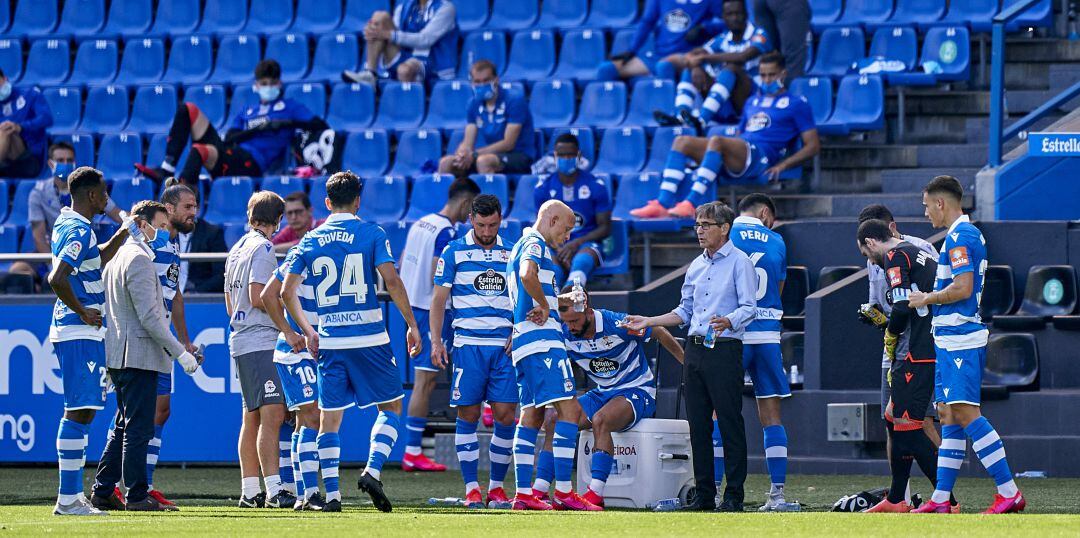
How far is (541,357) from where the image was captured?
992cm

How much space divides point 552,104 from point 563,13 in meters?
1.89

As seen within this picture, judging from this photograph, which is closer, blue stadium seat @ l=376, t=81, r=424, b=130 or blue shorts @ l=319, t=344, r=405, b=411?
blue shorts @ l=319, t=344, r=405, b=411

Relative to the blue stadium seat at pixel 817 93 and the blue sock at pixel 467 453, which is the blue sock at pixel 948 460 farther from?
the blue stadium seat at pixel 817 93

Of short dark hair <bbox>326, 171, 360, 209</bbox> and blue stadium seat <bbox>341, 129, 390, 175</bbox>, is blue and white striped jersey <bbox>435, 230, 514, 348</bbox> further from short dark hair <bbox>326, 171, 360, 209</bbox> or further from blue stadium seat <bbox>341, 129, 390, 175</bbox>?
blue stadium seat <bbox>341, 129, 390, 175</bbox>

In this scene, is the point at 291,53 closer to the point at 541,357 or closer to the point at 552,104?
the point at 552,104

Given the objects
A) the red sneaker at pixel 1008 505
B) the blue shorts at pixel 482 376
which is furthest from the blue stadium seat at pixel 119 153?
the red sneaker at pixel 1008 505

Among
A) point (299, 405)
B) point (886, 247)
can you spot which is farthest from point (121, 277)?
point (886, 247)

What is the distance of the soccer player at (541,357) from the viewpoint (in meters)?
9.88

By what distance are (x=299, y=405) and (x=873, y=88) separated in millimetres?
8238

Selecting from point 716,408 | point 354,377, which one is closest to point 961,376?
point 716,408

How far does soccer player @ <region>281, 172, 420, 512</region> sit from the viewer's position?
31.4ft

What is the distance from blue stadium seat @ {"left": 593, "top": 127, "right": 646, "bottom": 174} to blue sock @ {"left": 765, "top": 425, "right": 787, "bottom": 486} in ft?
20.4

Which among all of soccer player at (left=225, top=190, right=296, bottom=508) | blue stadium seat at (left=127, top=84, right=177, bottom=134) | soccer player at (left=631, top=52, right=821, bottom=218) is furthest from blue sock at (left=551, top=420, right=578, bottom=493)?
blue stadium seat at (left=127, top=84, right=177, bottom=134)

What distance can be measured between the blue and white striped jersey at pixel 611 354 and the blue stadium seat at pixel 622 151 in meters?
5.76
